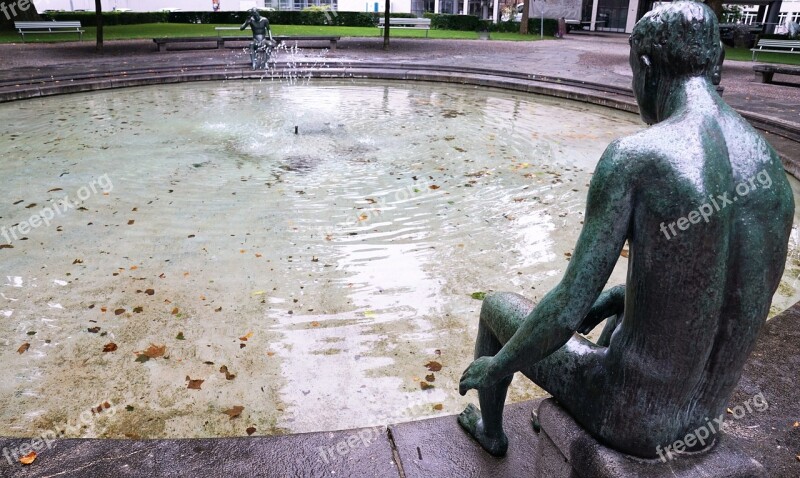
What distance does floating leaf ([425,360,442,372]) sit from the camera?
3891mm

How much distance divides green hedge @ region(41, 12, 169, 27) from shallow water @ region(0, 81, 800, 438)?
27.4 metres

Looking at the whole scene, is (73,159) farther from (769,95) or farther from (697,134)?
(769,95)

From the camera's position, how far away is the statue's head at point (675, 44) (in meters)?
1.60

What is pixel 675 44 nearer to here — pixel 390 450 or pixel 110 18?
pixel 390 450

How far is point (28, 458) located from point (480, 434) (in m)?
1.98

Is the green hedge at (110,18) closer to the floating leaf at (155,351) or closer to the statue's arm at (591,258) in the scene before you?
the floating leaf at (155,351)

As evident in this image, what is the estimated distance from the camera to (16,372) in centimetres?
378

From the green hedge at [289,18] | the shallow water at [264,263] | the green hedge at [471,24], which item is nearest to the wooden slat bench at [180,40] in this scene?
the shallow water at [264,263]

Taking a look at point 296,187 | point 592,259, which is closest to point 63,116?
point 296,187

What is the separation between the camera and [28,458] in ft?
8.31

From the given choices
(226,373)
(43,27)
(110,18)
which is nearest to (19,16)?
(43,27)

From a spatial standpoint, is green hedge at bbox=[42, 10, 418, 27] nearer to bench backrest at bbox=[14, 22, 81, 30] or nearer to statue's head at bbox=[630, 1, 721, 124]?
bench backrest at bbox=[14, 22, 81, 30]

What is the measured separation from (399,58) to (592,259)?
19654 mm

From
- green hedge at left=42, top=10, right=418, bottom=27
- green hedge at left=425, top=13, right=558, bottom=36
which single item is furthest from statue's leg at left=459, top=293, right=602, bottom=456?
green hedge at left=42, top=10, right=418, bottom=27
